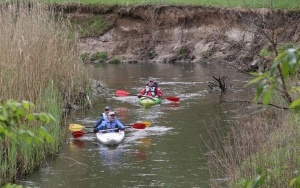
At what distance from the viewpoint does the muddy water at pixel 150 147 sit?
12.0 meters

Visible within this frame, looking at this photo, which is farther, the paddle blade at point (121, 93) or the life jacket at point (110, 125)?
the paddle blade at point (121, 93)

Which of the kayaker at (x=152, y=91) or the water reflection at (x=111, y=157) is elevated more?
the kayaker at (x=152, y=91)

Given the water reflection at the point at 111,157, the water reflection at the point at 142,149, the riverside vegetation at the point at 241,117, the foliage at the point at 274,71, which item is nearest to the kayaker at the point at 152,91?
the riverside vegetation at the point at 241,117

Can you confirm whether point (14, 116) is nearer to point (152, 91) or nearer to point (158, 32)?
point (152, 91)

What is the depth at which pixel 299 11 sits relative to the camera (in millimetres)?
33250

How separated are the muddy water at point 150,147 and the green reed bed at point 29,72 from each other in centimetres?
41

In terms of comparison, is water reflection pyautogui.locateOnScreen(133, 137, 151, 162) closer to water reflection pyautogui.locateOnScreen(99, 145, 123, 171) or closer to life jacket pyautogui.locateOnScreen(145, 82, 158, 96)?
water reflection pyautogui.locateOnScreen(99, 145, 123, 171)

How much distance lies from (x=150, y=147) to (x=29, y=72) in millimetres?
3529

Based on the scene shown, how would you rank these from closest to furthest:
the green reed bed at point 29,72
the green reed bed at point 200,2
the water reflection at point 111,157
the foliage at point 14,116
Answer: the foliage at point 14,116 → the green reed bed at point 29,72 → the water reflection at point 111,157 → the green reed bed at point 200,2

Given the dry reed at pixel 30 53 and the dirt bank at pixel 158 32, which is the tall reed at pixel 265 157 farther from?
the dirt bank at pixel 158 32

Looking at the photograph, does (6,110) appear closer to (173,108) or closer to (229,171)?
(229,171)

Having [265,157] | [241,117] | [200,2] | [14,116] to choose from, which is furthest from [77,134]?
[200,2]

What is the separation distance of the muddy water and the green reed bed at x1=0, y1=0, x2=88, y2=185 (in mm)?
412

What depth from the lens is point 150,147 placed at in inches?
588
